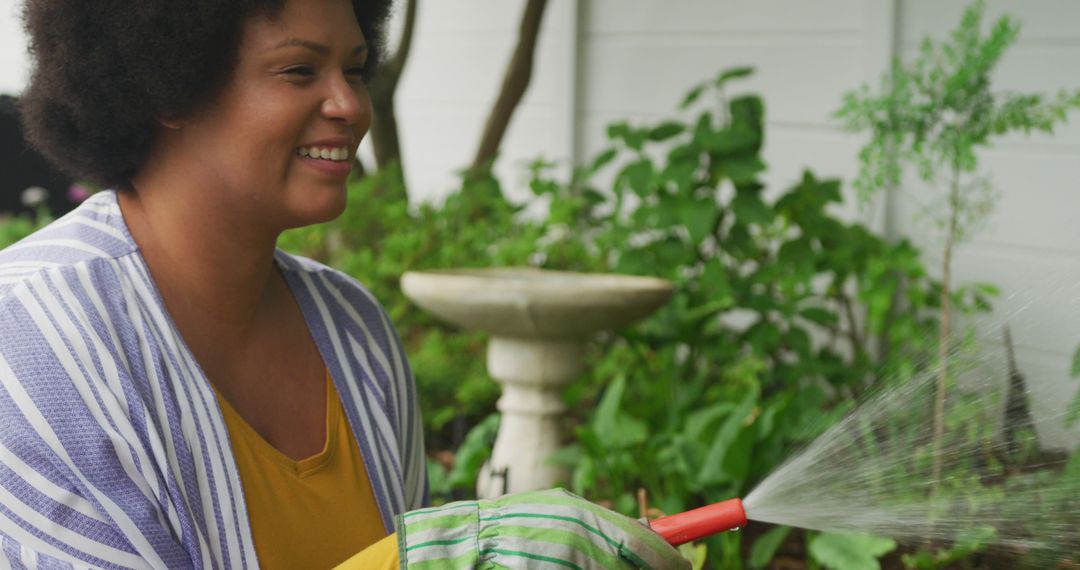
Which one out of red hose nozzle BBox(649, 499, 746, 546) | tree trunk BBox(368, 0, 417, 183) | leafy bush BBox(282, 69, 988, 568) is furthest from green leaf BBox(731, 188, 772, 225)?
red hose nozzle BBox(649, 499, 746, 546)

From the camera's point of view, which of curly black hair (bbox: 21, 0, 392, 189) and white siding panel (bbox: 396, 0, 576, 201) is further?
white siding panel (bbox: 396, 0, 576, 201)

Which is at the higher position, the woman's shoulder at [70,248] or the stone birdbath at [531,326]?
the woman's shoulder at [70,248]

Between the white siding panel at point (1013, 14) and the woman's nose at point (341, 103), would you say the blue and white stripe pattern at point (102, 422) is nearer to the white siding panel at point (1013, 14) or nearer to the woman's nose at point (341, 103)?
the woman's nose at point (341, 103)

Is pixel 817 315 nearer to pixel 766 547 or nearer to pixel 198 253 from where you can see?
pixel 766 547

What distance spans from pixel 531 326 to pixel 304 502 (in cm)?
206

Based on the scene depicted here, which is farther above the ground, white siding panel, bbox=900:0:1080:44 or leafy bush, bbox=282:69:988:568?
white siding panel, bbox=900:0:1080:44

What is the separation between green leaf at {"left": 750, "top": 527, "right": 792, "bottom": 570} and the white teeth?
1.83 metres

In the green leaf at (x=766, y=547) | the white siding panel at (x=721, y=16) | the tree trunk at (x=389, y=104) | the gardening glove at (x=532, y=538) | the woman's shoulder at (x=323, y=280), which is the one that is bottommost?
the green leaf at (x=766, y=547)

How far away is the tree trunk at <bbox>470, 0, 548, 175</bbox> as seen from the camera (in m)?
5.78

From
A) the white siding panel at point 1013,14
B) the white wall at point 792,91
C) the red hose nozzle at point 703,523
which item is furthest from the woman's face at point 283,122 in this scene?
the white siding panel at point 1013,14

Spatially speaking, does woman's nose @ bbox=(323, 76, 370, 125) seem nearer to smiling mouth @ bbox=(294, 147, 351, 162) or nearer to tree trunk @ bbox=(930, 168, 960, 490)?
smiling mouth @ bbox=(294, 147, 351, 162)

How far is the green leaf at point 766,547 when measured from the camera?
10.9ft

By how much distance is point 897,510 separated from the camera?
7.49ft

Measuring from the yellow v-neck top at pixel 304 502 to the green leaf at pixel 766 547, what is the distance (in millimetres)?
1514
